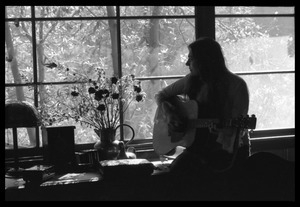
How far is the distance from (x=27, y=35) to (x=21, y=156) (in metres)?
0.89

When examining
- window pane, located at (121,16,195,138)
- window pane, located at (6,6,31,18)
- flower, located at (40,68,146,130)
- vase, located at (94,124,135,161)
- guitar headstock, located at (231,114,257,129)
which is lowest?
vase, located at (94,124,135,161)

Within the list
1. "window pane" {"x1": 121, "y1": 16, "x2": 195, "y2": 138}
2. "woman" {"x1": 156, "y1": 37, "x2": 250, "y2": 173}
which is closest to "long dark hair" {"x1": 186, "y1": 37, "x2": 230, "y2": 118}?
"woman" {"x1": 156, "y1": 37, "x2": 250, "y2": 173}

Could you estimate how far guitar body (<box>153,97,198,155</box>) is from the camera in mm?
3666

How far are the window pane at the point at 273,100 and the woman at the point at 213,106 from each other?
1.19m

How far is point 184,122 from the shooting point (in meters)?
3.68

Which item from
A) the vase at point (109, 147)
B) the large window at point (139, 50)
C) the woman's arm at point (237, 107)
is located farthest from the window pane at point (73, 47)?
the woman's arm at point (237, 107)

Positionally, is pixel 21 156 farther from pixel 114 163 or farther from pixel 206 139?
pixel 206 139

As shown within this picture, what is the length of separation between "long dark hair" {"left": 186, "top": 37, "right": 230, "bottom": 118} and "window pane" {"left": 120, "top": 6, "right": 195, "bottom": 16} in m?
0.91

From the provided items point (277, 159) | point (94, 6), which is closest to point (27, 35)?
point (94, 6)

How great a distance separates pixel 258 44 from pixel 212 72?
4.27ft

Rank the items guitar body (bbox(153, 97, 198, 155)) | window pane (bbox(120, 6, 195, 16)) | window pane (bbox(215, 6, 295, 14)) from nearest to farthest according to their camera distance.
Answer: guitar body (bbox(153, 97, 198, 155)), window pane (bbox(120, 6, 195, 16)), window pane (bbox(215, 6, 295, 14))

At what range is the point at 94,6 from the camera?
14.7 ft

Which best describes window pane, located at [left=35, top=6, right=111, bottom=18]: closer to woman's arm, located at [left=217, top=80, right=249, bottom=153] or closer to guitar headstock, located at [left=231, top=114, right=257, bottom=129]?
woman's arm, located at [left=217, top=80, right=249, bottom=153]
